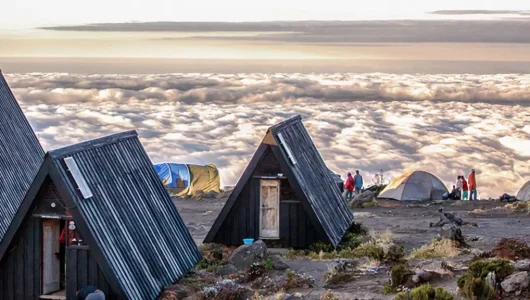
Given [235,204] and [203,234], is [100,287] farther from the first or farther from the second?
[203,234]

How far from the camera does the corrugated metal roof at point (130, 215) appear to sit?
20.0 meters

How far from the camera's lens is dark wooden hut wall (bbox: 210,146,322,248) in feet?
Answer: 89.0

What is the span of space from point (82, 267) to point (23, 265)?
1.37 meters

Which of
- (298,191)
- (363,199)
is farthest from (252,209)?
(363,199)

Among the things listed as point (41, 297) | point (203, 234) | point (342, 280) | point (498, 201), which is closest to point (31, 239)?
point (41, 297)

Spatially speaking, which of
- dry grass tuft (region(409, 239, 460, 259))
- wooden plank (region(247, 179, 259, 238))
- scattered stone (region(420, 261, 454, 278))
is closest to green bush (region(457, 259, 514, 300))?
scattered stone (region(420, 261, 454, 278))

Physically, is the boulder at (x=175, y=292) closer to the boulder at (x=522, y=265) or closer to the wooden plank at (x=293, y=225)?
the wooden plank at (x=293, y=225)

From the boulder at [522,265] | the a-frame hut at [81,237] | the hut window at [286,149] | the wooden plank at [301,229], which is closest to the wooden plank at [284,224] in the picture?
the wooden plank at [301,229]

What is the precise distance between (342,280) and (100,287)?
582 cm

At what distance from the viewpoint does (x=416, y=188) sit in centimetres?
4450

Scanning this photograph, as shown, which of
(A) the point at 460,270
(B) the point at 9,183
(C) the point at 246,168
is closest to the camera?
(A) the point at 460,270

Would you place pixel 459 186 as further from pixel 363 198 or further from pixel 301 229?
pixel 301 229

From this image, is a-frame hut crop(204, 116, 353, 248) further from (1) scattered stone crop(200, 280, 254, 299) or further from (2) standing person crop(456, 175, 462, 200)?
(2) standing person crop(456, 175, 462, 200)

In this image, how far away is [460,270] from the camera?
2259cm
